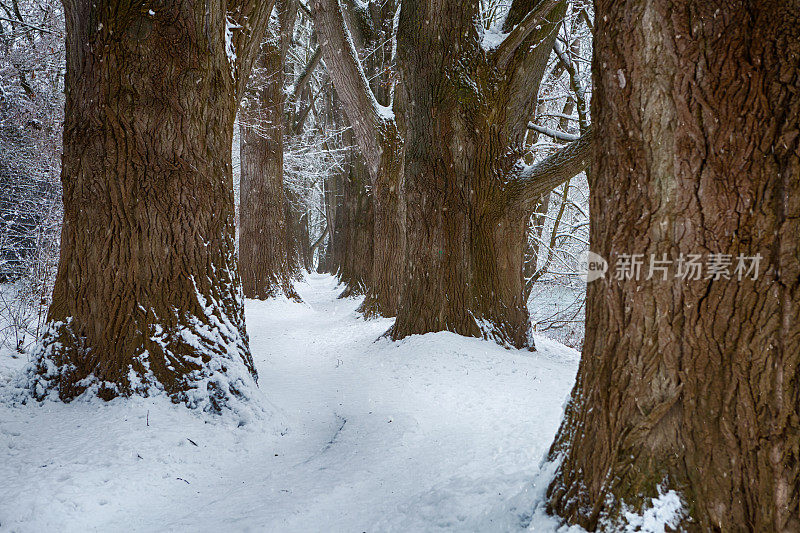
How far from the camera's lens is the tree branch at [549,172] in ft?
16.8

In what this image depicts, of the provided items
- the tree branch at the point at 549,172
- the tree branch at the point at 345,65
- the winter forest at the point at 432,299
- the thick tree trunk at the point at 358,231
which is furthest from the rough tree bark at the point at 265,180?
the tree branch at the point at 549,172

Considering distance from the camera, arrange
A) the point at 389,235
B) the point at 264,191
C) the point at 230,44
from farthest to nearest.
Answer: the point at 264,191 < the point at 389,235 < the point at 230,44

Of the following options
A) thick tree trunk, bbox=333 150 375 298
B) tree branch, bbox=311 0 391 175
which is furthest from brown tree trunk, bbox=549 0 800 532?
thick tree trunk, bbox=333 150 375 298

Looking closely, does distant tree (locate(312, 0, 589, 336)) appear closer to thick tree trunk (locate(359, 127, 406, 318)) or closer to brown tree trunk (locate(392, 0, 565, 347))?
brown tree trunk (locate(392, 0, 565, 347))

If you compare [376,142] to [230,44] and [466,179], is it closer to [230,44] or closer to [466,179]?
[466,179]

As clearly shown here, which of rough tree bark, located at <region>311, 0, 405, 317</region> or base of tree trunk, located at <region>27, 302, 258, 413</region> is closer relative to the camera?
base of tree trunk, located at <region>27, 302, 258, 413</region>

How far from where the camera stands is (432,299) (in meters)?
5.80

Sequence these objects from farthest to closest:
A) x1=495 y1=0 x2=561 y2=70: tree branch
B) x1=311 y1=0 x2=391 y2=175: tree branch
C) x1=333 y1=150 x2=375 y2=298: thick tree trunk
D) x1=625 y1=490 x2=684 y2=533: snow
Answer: x1=333 y1=150 x2=375 y2=298: thick tree trunk < x1=311 y1=0 x2=391 y2=175: tree branch < x1=495 y1=0 x2=561 y2=70: tree branch < x1=625 y1=490 x2=684 y2=533: snow

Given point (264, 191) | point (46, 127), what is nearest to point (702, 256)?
point (46, 127)

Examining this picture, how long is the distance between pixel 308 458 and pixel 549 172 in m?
3.73

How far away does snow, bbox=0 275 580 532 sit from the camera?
7.98 ft

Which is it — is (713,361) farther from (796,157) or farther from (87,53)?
(87,53)

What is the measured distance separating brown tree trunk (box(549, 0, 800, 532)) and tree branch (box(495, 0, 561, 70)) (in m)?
3.48

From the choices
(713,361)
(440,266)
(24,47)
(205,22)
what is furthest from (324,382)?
(24,47)
